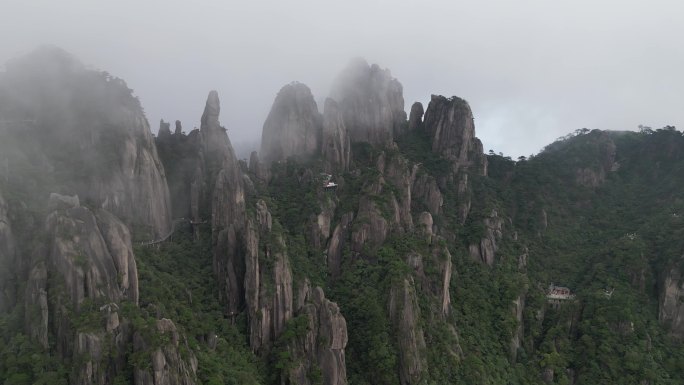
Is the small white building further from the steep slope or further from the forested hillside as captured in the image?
the steep slope

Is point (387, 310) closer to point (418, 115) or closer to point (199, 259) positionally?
point (199, 259)

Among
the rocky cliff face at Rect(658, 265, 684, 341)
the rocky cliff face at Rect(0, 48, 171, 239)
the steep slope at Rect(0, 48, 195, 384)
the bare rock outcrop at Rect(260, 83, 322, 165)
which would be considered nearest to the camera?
the steep slope at Rect(0, 48, 195, 384)

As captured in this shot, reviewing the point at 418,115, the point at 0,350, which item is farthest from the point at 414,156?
the point at 0,350

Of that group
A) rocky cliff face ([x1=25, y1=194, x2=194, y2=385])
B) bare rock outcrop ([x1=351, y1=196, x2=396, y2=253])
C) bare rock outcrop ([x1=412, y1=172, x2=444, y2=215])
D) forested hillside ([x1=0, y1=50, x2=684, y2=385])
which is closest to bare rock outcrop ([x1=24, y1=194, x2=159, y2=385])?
rocky cliff face ([x1=25, y1=194, x2=194, y2=385])

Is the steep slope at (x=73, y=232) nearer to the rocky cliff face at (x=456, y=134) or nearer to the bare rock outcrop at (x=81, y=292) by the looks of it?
the bare rock outcrop at (x=81, y=292)

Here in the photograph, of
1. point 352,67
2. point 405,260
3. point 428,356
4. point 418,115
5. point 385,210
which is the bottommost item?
point 428,356
